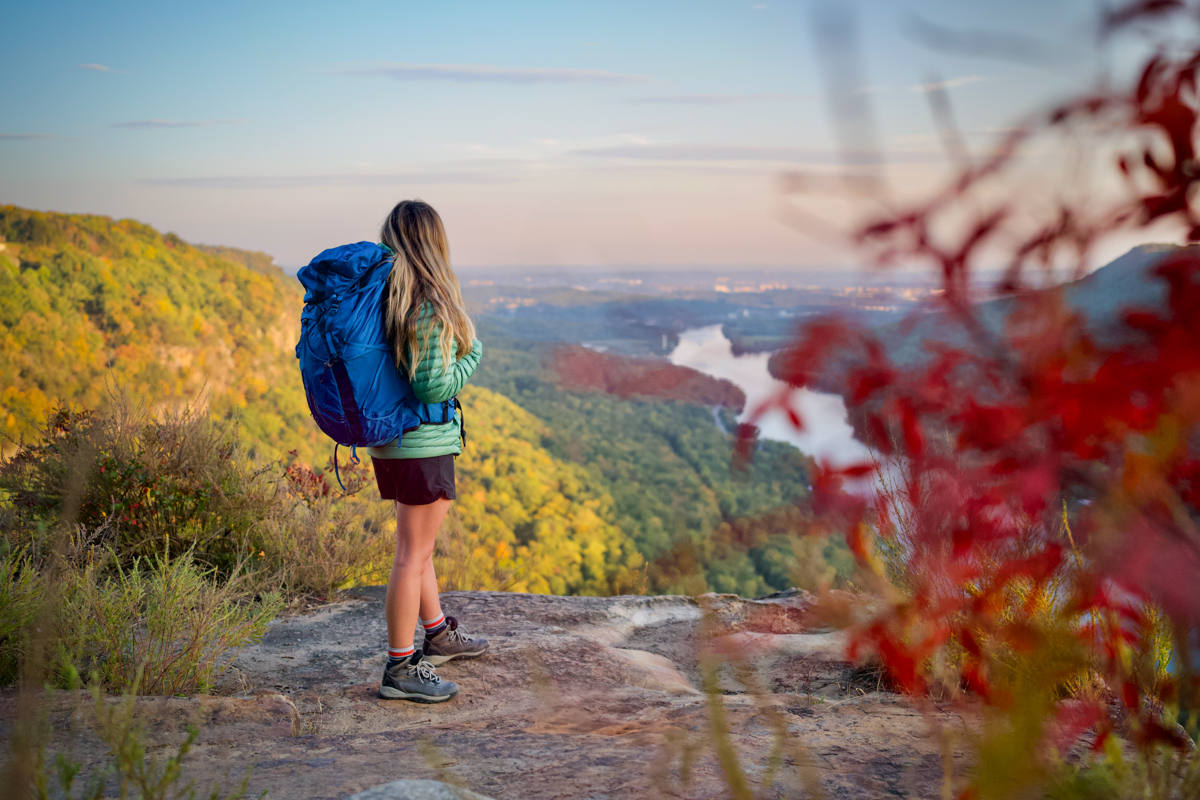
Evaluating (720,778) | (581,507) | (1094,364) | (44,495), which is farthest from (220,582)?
(581,507)

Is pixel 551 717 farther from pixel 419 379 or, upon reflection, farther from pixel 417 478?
pixel 419 379

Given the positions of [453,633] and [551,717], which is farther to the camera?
[453,633]

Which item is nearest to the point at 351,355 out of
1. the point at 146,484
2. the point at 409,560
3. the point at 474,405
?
the point at 409,560

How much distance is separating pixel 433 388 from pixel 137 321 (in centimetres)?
2602

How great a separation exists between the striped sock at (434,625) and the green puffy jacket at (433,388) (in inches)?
35.5

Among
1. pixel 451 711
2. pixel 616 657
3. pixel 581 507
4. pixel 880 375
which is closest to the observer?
pixel 880 375

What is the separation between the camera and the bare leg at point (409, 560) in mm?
2715

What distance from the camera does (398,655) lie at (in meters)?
2.88

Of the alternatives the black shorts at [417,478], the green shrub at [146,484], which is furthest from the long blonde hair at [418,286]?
the green shrub at [146,484]

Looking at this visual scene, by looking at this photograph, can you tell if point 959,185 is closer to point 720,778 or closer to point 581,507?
point 720,778

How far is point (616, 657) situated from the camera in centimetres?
361

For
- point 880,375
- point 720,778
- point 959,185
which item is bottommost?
point 720,778

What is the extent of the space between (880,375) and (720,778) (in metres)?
1.21

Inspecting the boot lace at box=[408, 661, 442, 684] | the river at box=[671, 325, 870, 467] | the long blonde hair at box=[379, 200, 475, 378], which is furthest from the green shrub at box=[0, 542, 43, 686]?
the river at box=[671, 325, 870, 467]
